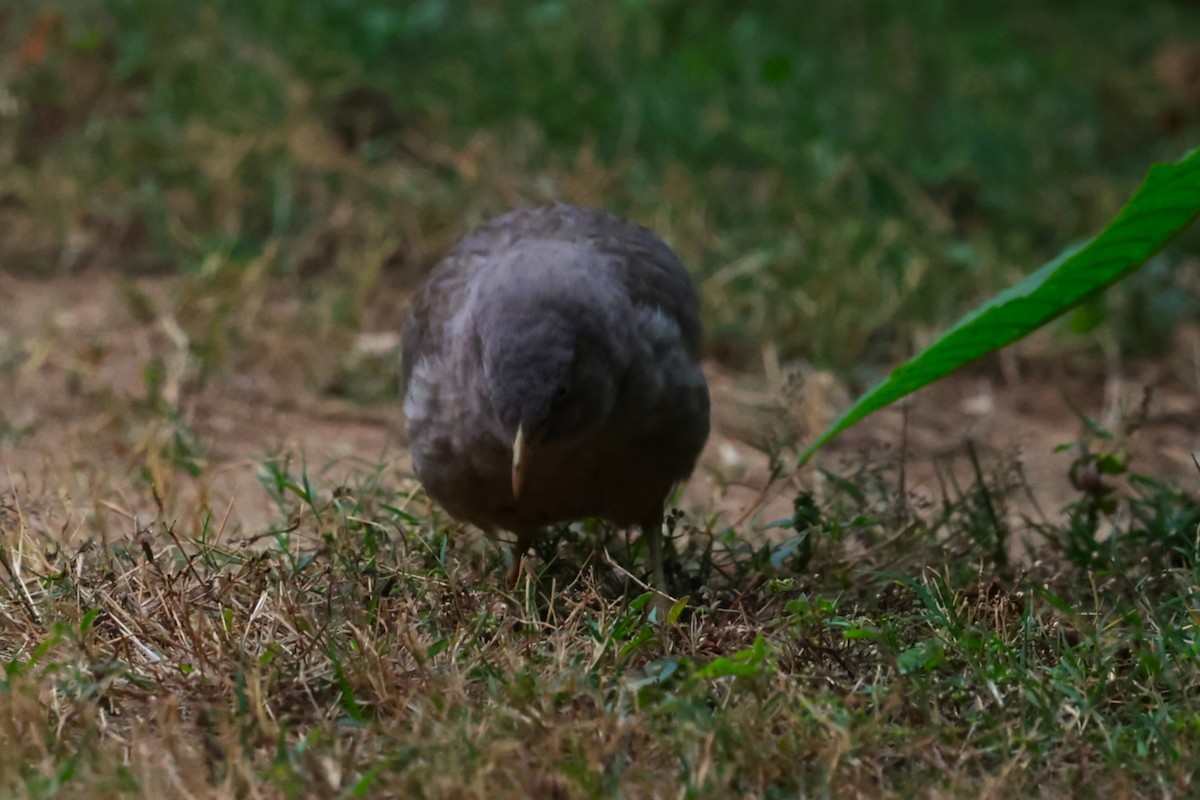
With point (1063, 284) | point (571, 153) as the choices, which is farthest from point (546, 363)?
point (571, 153)

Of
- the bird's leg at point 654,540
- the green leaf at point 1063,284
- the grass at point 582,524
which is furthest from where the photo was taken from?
the bird's leg at point 654,540

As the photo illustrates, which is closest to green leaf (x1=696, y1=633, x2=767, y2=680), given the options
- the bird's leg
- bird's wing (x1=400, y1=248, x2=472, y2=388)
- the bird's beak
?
the bird's beak

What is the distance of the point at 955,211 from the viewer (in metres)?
7.15

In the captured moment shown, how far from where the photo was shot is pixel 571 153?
22.9 ft

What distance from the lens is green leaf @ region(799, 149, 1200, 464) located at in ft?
11.9

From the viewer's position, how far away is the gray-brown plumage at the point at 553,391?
345cm

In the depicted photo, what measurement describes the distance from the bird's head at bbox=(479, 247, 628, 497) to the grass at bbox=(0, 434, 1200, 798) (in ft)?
1.20

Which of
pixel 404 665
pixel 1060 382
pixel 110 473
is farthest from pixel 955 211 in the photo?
pixel 404 665

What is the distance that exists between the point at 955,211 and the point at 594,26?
2212 mm

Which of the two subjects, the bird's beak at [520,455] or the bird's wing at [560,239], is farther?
the bird's wing at [560,239]

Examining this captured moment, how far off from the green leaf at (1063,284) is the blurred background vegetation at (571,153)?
1869 mm

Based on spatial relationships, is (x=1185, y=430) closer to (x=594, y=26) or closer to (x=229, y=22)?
(x=594, y=26)

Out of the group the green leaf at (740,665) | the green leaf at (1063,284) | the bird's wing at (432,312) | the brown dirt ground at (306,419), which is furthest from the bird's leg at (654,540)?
the green leaf at (740,665)

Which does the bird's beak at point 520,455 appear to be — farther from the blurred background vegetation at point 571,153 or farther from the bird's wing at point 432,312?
the blurred background vegetation at point 571,153
